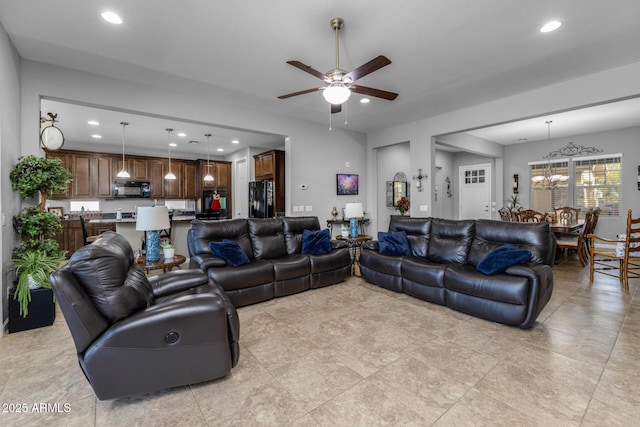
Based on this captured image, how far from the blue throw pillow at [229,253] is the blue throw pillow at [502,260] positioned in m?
2.70

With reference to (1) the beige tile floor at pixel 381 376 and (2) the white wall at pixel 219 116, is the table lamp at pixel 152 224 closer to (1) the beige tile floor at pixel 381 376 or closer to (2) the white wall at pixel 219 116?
(1) the beige tile floor at pixel 381 376

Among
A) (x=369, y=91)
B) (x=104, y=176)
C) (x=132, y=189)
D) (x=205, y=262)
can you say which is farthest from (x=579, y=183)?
(x=104, y=176)

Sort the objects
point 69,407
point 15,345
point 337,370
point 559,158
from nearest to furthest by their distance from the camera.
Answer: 1. point 69,407
2. point 337,370
3. point 15,345
4. point 559,158

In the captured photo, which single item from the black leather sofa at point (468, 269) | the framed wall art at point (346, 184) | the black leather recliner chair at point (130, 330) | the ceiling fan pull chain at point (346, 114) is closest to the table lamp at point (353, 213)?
the black leather sofa at point (468, 269)

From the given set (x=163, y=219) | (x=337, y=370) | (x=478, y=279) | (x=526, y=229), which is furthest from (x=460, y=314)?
(x=163, y=219)

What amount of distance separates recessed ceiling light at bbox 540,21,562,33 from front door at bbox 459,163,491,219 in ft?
22.0

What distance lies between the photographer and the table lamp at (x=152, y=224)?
3229 mm

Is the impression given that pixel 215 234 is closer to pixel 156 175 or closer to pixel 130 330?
pixel 130 330

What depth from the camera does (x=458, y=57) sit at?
136 inches

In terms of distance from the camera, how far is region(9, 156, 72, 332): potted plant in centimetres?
281

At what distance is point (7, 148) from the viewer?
9.33 ft

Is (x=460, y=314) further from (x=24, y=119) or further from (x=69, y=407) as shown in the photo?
(x=24, y=119)

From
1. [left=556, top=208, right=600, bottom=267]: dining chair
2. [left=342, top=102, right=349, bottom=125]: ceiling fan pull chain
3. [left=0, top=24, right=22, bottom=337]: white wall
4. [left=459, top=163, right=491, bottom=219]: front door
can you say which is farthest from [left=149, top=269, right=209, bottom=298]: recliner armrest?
[left=459, top=163, right=491, bottom=219]: front door

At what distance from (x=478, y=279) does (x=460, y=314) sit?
0.44 m
